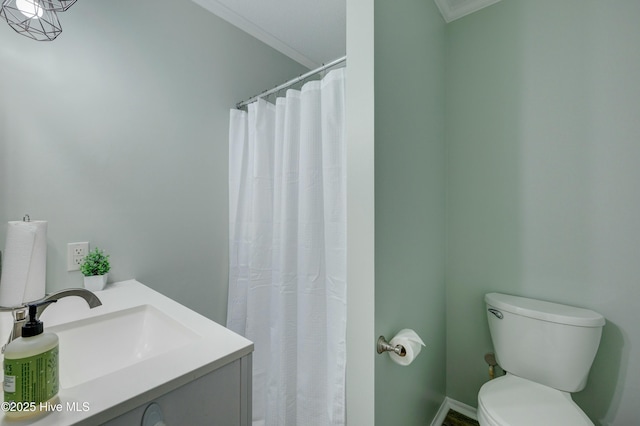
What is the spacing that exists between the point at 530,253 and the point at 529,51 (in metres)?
1.08

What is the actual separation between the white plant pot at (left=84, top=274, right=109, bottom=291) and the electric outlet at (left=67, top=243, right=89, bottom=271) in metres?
0.09

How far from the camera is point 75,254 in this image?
3.70ft

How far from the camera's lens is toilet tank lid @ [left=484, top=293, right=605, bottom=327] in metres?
1.11

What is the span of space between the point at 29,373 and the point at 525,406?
1.57 m

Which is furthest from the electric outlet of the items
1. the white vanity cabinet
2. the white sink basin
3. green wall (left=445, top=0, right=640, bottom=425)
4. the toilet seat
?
green wall (left=445, top=0, right=640, bottom=425)

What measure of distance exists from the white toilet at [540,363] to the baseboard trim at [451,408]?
0.46 m

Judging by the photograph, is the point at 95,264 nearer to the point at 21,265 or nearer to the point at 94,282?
the point at 94,282

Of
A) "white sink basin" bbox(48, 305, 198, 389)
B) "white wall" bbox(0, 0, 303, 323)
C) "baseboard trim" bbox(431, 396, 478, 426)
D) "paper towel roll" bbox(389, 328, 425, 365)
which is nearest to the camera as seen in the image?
"white sink basin" bbox(48, 305, 198, 389)

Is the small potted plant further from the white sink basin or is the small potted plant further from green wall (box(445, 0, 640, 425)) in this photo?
green wall (box(445, 0, 640, 425))

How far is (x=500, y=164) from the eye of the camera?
1.47 m

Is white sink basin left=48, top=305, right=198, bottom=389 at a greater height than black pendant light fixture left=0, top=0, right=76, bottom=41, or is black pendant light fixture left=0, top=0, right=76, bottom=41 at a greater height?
black pendant light fixture left=0, top=0, right=76, bottom=41

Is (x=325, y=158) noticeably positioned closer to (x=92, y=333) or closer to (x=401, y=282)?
(x=401, y=282)

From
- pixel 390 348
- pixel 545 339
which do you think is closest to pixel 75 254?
pixel 390 348

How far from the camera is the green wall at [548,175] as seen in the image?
3.79 feet
